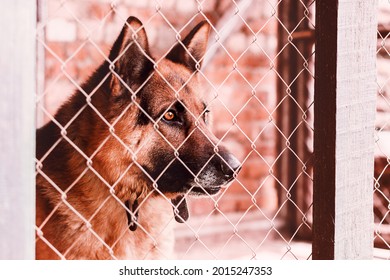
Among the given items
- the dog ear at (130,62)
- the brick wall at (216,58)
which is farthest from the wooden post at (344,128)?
the brick wall at (216,58)

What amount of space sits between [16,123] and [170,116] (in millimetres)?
1277

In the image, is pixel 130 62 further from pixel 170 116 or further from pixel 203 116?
pixel 203 116

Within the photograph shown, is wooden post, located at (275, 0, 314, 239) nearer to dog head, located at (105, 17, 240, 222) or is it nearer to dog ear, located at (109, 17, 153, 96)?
dog head, located at (105, 17, 240, 222)

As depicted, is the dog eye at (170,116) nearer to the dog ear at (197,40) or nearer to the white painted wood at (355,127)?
the dog ear at (197,40)

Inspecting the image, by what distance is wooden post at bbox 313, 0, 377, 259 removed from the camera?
1771mm

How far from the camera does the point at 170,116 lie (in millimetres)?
2451

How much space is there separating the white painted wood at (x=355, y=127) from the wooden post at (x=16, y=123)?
104 cm

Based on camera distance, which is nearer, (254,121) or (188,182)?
(188,182)

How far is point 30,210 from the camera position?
1244 millimetres

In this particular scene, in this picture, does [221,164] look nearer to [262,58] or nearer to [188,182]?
[188,182]

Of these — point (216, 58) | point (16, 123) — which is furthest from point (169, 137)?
point (216, 58)

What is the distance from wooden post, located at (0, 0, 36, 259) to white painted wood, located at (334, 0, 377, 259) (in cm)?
104
